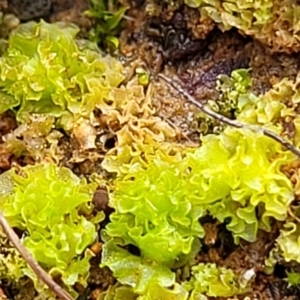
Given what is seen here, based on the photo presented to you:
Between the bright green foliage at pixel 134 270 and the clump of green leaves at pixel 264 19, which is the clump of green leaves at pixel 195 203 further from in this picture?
the clump of green leaves at pixel 264 19

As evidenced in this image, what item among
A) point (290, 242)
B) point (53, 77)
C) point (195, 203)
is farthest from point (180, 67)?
point (290, 242)

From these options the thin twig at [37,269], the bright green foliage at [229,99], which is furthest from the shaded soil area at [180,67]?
the thin twig at [37,269]

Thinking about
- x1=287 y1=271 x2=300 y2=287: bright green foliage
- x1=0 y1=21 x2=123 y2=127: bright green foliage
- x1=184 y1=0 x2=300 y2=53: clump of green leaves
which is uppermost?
x1=184 y1=0 x2=300 y2=53: clump of green leaves

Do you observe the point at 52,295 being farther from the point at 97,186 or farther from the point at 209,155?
the point at 209,155

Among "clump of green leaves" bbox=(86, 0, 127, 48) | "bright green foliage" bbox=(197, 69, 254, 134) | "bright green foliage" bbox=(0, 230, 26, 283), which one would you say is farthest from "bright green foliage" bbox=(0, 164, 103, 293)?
"clump of green leaves" bbox=(86, 0, 127, 48)

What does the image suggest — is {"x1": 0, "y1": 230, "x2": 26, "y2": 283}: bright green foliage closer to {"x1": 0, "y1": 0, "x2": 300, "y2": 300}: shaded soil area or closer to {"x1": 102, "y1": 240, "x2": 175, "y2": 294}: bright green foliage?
{"x1": 0, "y1": 0, "x2": 300, "y2": 300}: shaded soil area
